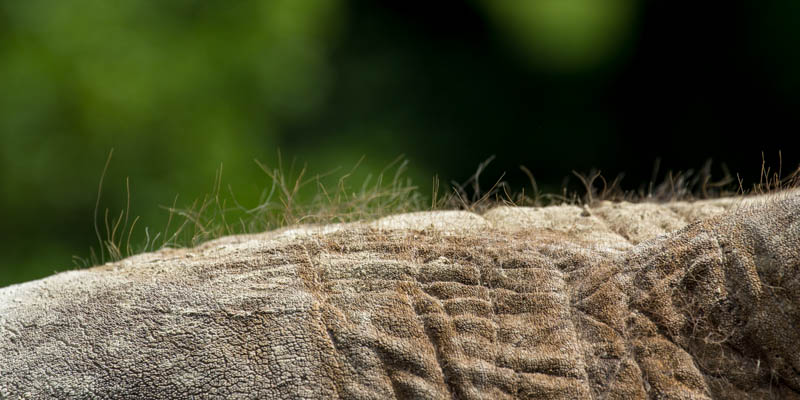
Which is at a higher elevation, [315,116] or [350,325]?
[350,325]

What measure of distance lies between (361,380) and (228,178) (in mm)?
4165

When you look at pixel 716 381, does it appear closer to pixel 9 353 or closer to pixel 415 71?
pixel 9 353

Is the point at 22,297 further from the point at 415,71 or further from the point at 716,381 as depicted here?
the point at 415,71

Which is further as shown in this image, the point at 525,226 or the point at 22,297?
the point at 525,226

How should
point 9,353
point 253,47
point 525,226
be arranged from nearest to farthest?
point 9,353 → point 525,226 → point 253,47

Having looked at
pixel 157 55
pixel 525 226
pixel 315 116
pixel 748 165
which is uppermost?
pixel 525 226

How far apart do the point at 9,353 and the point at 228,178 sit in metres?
3.92

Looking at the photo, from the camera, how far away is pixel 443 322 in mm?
A: 1583

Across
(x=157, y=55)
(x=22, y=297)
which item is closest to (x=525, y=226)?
(x=22, y=297)

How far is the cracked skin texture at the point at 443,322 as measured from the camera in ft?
4.98

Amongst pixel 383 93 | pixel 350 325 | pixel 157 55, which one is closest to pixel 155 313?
pixel 350 325

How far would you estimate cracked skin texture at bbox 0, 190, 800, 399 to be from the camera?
152 centimetres

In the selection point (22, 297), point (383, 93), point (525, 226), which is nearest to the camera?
point (22, 297)

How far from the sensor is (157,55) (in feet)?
18.7
